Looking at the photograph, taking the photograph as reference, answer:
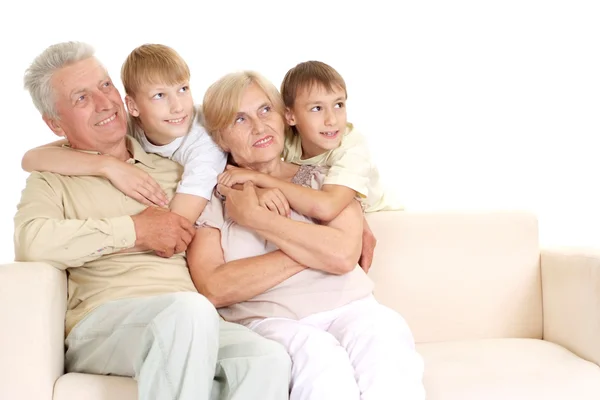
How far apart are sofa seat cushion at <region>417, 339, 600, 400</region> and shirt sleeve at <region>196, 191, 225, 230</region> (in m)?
0.73

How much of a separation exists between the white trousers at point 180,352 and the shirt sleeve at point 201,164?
1.38ft

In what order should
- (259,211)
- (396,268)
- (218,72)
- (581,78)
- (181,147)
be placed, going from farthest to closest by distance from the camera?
(581,78)
(218,72)
(396,268)
(181,147)
(259,211)

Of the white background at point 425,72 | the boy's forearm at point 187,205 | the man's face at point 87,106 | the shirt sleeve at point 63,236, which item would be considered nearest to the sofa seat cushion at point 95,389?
the shirt sleeve at point 63,236

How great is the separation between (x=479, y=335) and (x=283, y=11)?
1617mm

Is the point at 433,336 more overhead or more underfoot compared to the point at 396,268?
more underfoot

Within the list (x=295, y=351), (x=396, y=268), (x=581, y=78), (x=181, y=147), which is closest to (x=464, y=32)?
(x=581, y=78)

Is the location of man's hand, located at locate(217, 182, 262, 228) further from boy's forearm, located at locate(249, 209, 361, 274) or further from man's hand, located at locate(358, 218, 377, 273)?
man's hand, located at locate(358, 218, 377, 273)

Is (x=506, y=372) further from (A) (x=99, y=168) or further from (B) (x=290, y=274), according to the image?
(A) (x=99, y=168)

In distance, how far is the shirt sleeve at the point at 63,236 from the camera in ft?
Answer: 7.11

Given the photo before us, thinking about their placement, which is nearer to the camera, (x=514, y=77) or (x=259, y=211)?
(x=259, y=211)

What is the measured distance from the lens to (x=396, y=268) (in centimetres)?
266

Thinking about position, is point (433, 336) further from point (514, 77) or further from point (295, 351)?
point (514, 77)

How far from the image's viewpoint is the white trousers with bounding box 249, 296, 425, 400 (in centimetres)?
204

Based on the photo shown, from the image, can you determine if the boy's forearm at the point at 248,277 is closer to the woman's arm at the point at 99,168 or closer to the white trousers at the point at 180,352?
the white trousers at the point at 180,352
